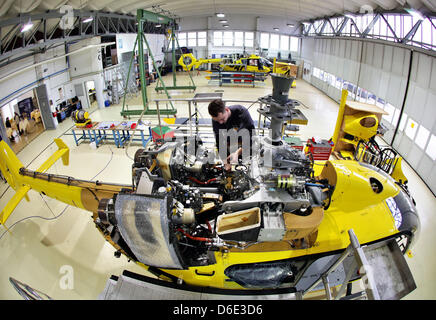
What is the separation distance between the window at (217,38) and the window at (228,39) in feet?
1.32

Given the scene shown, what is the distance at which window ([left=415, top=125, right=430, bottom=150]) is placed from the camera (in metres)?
6.88

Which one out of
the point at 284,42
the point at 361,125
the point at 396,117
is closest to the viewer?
the point at 361,125

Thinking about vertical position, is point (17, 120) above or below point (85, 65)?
below

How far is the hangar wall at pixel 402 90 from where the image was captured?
6781 millimetres

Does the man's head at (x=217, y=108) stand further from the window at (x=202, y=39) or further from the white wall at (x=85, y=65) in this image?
the window at (x=202, y=39)

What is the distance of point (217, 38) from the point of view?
→ 24359 mm

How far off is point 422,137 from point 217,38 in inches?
863

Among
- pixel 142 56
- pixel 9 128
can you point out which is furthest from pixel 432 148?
pixel 9 128

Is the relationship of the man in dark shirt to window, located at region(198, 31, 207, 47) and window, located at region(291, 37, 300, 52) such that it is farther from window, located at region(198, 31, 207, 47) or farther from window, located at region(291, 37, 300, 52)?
window, located at region(198, 31, 207, 47)

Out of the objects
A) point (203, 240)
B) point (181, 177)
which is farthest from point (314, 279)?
point (181, 177)

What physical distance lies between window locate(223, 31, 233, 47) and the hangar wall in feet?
44.5

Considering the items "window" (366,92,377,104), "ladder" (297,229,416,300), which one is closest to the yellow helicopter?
"window" (366,92,377,104)

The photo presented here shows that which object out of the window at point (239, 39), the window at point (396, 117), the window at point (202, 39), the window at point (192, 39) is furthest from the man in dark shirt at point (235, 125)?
the window at point (192, 39)

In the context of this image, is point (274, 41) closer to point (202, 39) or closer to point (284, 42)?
point (284, 42)
